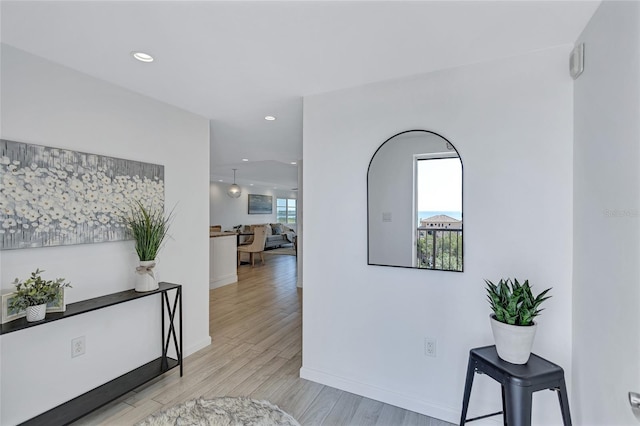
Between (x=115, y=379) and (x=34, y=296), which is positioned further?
(x=115, y=379)

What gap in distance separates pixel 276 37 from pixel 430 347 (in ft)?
6.96

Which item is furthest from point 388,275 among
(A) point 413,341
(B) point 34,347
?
(B) point 34,347

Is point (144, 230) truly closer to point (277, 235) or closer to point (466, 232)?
point (466, 232)

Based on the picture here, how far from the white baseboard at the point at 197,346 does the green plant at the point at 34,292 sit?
1.35m

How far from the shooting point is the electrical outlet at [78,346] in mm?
2005

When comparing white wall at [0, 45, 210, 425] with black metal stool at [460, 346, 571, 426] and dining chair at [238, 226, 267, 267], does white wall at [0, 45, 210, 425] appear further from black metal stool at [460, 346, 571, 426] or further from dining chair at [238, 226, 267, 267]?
dining chair at [238, 226, 267, 267]

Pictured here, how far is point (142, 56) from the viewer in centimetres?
184

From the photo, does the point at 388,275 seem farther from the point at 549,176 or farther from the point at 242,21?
the point at 242,21

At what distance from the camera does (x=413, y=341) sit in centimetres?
205

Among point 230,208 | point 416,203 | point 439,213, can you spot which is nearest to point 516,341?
point 439,213

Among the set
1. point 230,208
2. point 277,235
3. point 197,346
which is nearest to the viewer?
point 197,346

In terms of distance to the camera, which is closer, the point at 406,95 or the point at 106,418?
the point at 106,418

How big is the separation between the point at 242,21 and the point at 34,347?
2.25 metres

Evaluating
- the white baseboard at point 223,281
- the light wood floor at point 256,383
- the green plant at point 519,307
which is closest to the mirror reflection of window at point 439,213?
the green plant at point 519,307
